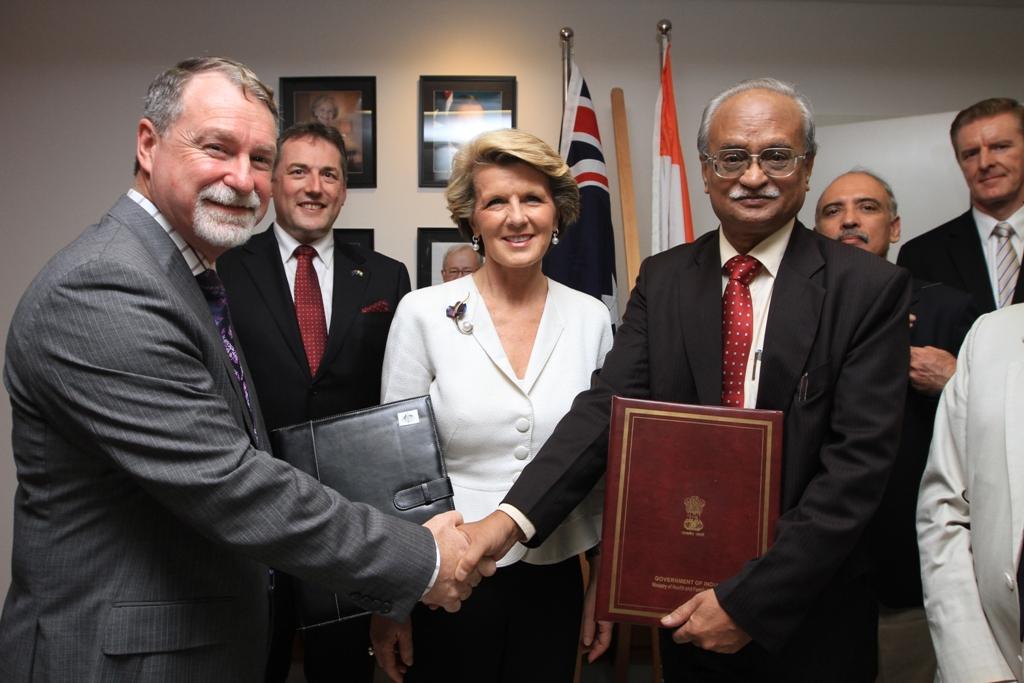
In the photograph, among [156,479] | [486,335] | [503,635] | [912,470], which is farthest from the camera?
[912,470]

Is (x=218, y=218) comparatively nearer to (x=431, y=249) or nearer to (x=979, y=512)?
(x=979, y=512)

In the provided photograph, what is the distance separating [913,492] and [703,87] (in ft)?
8.92

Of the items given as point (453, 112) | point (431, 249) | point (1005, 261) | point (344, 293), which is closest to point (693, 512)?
point (344, 293)

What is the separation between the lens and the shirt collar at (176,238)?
1.49 m

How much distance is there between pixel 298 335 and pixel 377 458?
842 millimetres

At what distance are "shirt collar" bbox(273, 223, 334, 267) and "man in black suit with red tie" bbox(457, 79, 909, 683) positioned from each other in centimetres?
124

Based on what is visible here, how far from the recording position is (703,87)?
4.19 m

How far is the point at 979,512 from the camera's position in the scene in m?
1.45

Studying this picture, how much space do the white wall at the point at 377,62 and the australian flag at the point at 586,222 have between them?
1.27ft

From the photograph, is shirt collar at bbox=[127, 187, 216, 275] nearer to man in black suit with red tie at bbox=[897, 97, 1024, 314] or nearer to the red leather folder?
the red leather folder

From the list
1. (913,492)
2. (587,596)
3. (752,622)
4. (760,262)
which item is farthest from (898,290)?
(587,596)

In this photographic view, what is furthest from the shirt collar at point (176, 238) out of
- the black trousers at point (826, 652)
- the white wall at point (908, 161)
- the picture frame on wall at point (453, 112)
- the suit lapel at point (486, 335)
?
the white wall at point (908, 161)

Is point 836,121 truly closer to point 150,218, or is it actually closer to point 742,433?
point 742,433

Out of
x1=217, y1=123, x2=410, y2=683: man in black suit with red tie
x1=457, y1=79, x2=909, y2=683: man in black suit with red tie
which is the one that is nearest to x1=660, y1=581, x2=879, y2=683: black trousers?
x1=457, y1=79, x2=909, y2=683: man in black suit with red tie
